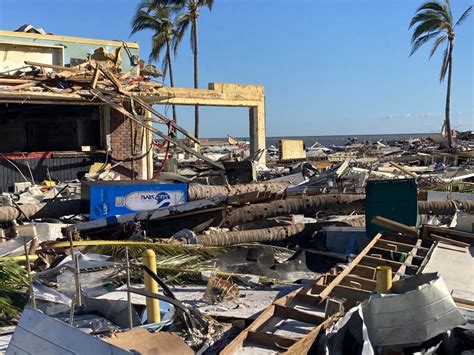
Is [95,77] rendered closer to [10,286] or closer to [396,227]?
[10,286]

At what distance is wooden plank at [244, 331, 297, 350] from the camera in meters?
4.62

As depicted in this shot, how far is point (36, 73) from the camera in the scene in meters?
15.0

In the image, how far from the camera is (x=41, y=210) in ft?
34.8

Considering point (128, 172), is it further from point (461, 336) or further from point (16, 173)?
point (461, 336)

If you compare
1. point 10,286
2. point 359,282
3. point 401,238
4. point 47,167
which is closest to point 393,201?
point 401,238

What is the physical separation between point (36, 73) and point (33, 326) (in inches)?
490

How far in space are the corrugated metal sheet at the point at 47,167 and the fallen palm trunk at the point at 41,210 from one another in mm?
5308

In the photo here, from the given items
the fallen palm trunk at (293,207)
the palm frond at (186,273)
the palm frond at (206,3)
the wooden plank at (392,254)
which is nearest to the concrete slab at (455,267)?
the wooden plank at (392,254)

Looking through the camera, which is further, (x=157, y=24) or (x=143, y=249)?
(x=157, y=24)

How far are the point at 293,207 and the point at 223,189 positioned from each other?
165 cm

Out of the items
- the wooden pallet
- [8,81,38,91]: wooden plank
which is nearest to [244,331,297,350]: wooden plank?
the wooden pallet

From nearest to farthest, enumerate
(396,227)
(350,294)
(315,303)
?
(315,303) → (350,294) → (396,227)

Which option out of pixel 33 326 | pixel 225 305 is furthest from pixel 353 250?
pixel 33 326

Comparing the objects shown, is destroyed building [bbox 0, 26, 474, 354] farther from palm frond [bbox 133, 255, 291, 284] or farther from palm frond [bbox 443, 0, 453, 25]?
palm frond [bbox 443, 0, 453, 25]
